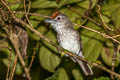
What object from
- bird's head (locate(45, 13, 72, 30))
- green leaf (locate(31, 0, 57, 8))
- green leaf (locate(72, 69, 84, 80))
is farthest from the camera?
bird's head (locate(45, 13, 72, 30))

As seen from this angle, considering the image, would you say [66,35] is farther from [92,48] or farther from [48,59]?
[92,48]

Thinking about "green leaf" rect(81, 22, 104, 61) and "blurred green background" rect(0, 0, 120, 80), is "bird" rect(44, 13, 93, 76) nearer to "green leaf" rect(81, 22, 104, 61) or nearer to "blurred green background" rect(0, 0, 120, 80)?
"blurred green background" rect(0, 0, 120, 80)

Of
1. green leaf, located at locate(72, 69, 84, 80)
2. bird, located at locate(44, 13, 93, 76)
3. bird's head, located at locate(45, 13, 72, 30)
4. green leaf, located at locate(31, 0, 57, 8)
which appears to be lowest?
green leaf, located at locate(72, 69, 84, 80)

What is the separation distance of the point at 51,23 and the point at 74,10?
42 cm

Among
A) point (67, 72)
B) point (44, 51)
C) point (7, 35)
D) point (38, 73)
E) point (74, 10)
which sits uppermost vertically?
point (74, 10)

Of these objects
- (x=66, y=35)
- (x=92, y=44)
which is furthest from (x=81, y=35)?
(x=66, y=35)

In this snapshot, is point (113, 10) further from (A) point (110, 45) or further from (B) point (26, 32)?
(B) point (26, 32)

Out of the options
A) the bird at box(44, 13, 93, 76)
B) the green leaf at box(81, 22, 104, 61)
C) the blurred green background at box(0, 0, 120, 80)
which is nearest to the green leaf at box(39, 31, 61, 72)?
the blurred green background at box(0, 0, 120, 80)

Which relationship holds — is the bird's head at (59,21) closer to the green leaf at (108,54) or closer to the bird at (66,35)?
the bird at (66,35)

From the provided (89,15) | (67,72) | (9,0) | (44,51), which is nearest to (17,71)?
(44,51)

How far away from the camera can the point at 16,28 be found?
113 inches

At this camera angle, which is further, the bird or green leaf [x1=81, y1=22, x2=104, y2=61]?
the bird

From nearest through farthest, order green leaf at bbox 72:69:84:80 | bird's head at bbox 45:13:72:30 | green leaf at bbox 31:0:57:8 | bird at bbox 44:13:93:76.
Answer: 1. green leaf at bbox 31:0:57:8
2. green leaf at bbox 72:69:84:80
3. bird's head at bbox 45:13:72:30
4. bird at bbox 44:13:93:76

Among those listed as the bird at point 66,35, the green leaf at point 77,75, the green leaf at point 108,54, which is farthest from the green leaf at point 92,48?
the bird at point 66,35
